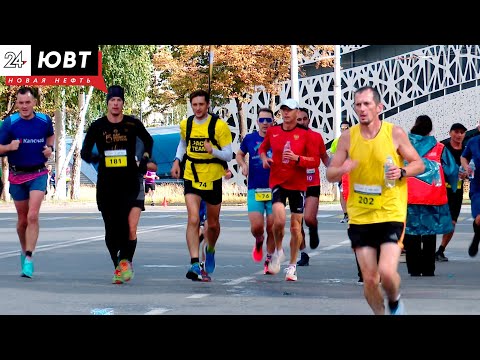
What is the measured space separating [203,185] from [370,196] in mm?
4622

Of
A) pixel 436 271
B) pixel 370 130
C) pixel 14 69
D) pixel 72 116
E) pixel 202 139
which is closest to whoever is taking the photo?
pixel 370 130

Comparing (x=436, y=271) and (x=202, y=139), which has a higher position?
(x=202, y=139)

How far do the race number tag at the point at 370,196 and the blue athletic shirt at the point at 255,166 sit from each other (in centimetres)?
571

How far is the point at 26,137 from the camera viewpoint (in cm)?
1495

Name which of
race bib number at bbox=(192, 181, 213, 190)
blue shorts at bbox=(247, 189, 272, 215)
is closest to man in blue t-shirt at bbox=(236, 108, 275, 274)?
blue shorts at bbox=(247, 189, 272, 215)

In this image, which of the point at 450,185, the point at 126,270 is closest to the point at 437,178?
the point at 450,185

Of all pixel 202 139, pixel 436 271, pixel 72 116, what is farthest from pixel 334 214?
pixel 72 116

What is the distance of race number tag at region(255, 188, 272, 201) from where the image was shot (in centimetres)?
1584

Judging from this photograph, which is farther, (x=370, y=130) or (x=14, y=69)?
(x=14, y=69)

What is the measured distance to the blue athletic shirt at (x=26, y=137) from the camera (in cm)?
1492
